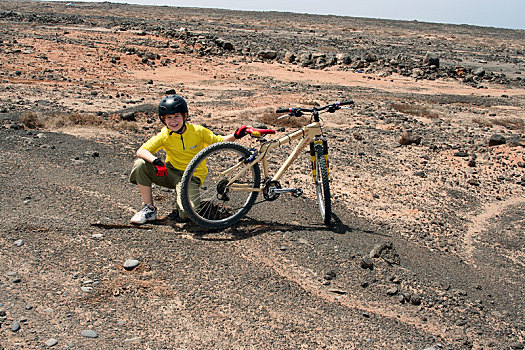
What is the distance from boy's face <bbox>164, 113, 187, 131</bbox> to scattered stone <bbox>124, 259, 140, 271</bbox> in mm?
1396

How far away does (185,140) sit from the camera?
4.84m

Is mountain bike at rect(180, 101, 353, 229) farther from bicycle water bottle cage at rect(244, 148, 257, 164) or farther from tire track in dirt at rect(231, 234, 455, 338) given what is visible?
tire track in dirt at rect(231, 234, 455, 338)

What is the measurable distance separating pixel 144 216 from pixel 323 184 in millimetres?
1951

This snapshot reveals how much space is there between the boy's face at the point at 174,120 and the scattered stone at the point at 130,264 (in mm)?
1396

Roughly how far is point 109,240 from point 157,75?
1422 cm

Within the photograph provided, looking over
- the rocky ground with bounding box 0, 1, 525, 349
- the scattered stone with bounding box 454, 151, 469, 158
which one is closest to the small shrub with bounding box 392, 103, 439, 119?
the rocky ground with bounding box 0, 1, 525, 349

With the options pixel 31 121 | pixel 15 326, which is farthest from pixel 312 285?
pixel 31 121

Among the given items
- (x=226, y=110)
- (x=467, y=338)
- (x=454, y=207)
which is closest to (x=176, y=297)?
(x=467, y=338)

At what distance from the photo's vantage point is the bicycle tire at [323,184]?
16.5 feet

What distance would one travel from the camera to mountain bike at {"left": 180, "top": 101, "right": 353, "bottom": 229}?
15.2 ft

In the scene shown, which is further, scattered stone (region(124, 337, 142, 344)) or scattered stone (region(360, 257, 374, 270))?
scattered stone (region(360, 257, 374, 270))

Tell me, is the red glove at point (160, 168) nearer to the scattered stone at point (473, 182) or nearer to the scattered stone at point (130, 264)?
the scattered stone at point (130, 264)

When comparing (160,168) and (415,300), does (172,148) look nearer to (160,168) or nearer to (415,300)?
(160,168)

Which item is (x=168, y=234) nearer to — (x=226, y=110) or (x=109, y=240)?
(x=109, y=240)
